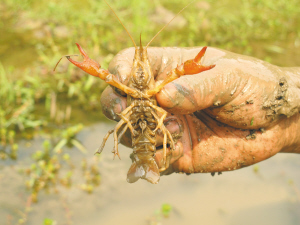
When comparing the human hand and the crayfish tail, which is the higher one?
the human hand

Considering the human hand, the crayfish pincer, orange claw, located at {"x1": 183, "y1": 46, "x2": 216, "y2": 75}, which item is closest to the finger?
the human hand

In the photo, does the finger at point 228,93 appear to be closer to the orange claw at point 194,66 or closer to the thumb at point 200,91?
the thumb at point 200,91

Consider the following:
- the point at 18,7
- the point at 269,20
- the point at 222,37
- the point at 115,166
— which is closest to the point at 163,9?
the point at 222,37

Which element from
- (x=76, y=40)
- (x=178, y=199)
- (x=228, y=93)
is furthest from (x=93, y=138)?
(x=76, y=40)

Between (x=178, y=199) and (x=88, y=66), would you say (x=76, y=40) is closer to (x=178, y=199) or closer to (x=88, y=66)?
(x=178, y=199)

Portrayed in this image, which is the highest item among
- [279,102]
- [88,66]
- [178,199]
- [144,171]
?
[88,66]

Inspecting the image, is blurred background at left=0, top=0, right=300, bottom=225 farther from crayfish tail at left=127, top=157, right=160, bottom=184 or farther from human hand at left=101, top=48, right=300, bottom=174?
crayfish tail at left=127, top=157, right=160, bottom=184

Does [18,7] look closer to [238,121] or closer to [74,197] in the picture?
[74,197]
